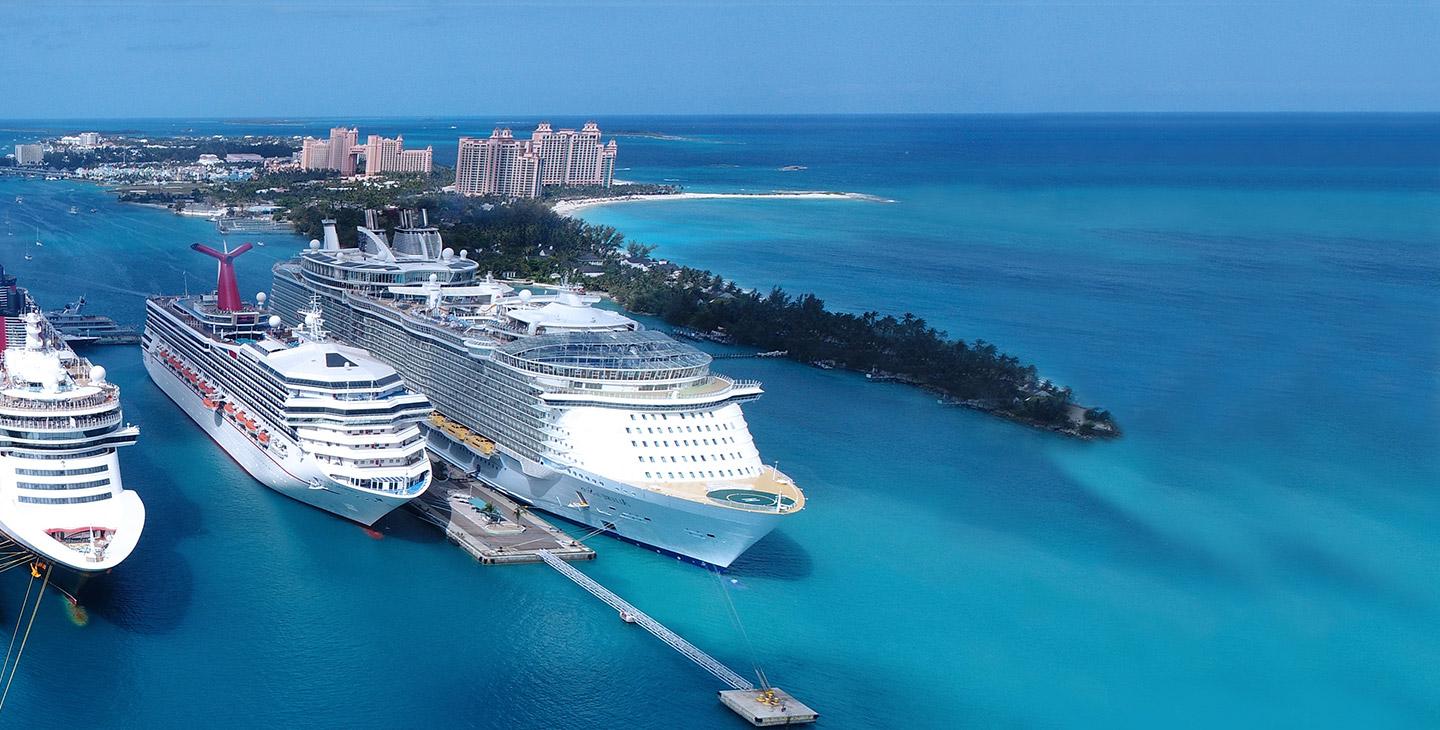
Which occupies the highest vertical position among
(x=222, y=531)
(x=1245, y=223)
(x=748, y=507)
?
(x=1245, y=223)

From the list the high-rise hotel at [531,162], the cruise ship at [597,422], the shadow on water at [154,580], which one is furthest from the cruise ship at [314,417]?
the high-rise hotel at [531,162]

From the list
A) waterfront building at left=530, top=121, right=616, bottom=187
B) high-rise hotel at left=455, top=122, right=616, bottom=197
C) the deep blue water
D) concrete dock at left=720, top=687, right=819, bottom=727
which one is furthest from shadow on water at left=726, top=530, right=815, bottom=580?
waterfront building at left=530, top=121, right=616, bottom=187

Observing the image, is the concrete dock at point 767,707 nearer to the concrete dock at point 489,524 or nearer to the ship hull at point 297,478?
the concrete dock at point 489,524

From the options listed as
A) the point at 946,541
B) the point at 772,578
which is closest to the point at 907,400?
the point at 946,541

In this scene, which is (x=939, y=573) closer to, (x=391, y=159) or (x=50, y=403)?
(x=50, y=403)

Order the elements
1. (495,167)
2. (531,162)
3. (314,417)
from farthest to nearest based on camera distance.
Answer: (531,162), (495,167), (314,417)

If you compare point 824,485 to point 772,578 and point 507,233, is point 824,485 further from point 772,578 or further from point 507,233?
point 507,233

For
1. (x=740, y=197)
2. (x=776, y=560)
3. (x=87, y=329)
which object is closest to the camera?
(x=776, y=560)

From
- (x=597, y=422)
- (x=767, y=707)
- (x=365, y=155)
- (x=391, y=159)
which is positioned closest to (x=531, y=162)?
(x=391, y=159)
